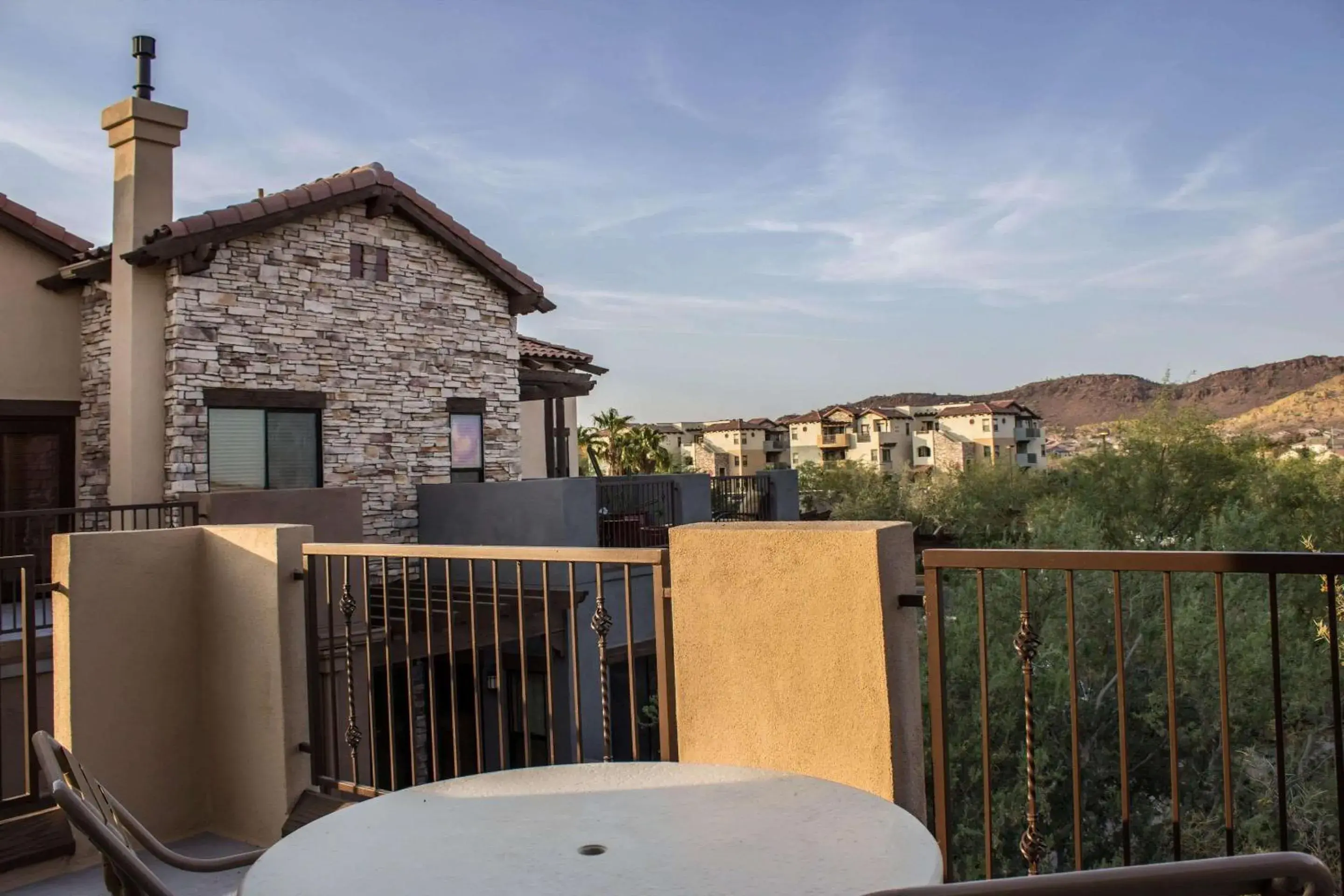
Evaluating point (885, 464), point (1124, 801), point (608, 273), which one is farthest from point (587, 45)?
→ point (885, 464)

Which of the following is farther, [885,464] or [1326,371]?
[885,464]

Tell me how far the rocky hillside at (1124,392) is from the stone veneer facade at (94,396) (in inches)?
2389

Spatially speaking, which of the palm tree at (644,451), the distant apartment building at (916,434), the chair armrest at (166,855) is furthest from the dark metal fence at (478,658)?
the distant apartment building at (916,434)

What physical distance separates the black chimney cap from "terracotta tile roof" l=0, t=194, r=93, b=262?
7.64ft

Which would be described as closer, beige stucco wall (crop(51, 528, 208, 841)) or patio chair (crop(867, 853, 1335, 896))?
patio chair (crop(867, 853, 1335, 896))

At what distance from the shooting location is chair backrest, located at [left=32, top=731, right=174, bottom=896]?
1.82 m

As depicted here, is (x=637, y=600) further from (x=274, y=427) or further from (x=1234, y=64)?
(x=1234, y=64)

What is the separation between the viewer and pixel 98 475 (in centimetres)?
1291

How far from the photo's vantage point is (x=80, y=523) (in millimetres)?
12609

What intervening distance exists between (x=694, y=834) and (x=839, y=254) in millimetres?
39039

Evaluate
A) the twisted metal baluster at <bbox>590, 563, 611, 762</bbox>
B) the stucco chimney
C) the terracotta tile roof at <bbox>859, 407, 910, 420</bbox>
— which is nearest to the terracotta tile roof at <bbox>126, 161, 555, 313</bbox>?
the stucco chimney

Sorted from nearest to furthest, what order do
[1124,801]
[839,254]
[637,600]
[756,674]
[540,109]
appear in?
[1124,801], [756,674], [637,600], [540,109], [839,254]

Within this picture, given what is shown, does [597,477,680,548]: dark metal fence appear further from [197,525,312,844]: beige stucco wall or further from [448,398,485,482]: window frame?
[197,525,312,844]: beige stucco wall

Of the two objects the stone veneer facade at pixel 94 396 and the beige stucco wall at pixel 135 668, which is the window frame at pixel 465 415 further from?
the beige stucco wall at pixel 135 668
